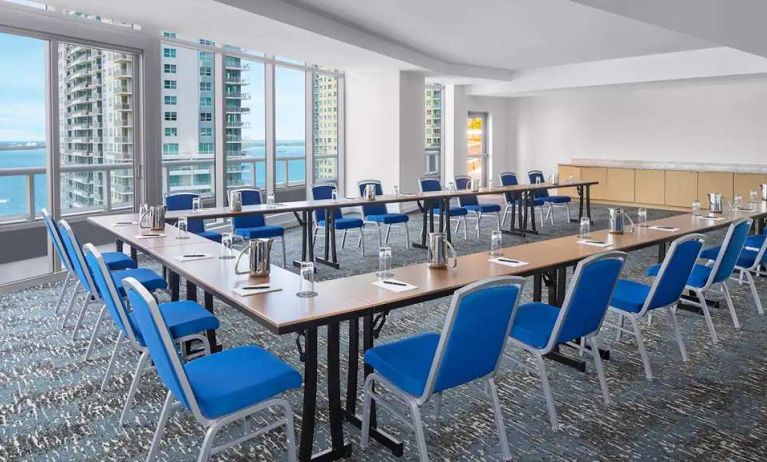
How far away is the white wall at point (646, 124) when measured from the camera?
12094 millimetres

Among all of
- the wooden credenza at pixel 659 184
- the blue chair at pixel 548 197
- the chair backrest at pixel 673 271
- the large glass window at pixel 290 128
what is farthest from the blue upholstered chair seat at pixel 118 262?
the wooden credenza at pixel 659 184

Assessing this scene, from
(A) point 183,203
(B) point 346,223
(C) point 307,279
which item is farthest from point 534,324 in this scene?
(A) point 183,203

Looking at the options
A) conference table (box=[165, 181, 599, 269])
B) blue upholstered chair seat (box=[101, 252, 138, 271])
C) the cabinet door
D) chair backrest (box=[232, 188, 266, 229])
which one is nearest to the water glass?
blue upholstered chair seat (box=[101, 252, 138, 271])

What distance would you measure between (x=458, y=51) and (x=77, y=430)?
27.8ft

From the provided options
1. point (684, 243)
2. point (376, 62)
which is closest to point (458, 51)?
point (376, 62)

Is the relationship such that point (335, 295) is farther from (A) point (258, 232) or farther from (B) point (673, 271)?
(A) point (258, 232)

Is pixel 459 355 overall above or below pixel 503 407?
above

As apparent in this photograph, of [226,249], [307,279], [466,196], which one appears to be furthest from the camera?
[466,196]

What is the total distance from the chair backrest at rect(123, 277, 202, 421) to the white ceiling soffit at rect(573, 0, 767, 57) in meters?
3.37

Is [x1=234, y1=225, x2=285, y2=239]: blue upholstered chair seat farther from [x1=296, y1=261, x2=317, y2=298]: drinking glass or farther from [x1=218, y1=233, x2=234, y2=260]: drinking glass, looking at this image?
[x1=296, y1=261, x2=317, y2=298]: drinking glass

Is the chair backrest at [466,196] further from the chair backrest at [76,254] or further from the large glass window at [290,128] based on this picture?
the chair backrest at [76,254]

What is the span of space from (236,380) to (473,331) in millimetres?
988

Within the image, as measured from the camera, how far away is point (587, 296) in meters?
3.18

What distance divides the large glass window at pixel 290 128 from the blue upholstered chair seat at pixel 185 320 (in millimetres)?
6590
